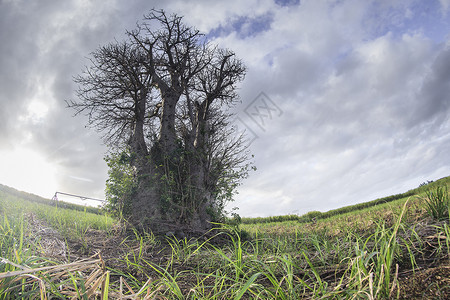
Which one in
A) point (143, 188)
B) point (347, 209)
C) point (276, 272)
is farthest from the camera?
point (347, 209)

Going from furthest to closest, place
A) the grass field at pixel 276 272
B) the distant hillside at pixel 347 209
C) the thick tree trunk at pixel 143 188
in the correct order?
the distant hillside at pixel 347 209 < the thick tree trunk at pixel 143 188 < the grass field at pixel 276 272

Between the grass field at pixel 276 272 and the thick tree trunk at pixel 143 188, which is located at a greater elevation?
the thick tree trunk at pixel 143 188

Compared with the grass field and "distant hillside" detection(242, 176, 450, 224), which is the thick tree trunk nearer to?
the grass field

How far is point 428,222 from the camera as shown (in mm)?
2451

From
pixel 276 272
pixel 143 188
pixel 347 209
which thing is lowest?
pixel 276 272

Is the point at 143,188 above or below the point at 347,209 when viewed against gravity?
above

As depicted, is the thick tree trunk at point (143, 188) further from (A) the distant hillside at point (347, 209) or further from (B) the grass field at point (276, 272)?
(A) the distant hillside at point (347, 209)

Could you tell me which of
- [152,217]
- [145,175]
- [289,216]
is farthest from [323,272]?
[289,216]

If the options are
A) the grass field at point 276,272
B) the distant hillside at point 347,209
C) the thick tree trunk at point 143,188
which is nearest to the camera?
the grass field at point 276,272

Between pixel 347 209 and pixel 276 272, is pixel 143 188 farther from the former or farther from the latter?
pixel 347 209

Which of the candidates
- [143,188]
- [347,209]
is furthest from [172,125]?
[347,209]

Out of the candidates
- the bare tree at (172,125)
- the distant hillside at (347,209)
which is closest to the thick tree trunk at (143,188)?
the bare tree at (172,125)

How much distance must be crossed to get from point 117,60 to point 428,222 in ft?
27.2

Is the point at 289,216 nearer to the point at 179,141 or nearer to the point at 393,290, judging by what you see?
the point at 179,141
